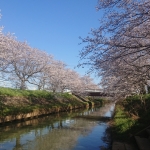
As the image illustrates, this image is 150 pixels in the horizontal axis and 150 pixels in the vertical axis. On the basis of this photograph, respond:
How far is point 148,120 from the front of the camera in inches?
522

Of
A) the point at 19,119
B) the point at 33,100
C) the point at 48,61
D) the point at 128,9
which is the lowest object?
the point at 19,119

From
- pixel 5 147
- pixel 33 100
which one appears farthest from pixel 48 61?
pixel 5 147

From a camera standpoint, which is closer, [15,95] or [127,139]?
[127,139]

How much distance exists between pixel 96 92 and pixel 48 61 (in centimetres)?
4749

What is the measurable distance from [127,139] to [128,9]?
A: 7505 millimetres

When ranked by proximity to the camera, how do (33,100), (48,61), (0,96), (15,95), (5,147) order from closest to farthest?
(5,147)
(0,96)
(15,95)
(33,100)
(48,61)

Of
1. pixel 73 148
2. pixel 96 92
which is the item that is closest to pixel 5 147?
pixel 73 148

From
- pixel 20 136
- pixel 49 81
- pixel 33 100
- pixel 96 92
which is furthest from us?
pixel 96 92

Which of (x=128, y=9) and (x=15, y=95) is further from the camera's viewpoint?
(x=15, y=95)

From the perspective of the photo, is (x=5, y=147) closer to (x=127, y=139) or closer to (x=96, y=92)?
(x=127, y=139)

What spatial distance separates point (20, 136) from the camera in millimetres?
13242

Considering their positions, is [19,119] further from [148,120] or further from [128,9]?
[128,9]

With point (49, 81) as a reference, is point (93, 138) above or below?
below

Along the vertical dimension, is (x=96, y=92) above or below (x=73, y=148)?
above
